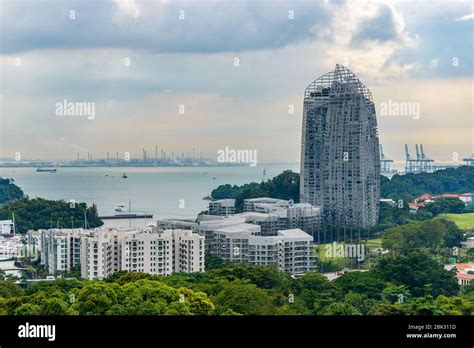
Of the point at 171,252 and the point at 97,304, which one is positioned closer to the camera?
the point at 97,304

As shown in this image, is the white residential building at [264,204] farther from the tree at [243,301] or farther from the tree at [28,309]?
the tree at [28,309]

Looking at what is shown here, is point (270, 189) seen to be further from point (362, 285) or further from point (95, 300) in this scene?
point (95, 300)

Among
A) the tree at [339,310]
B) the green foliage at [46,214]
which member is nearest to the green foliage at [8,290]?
the tree at [339,310]

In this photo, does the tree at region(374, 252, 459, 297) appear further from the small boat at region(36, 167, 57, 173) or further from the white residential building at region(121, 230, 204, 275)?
the small boat at region(36, 167, 57, 173)

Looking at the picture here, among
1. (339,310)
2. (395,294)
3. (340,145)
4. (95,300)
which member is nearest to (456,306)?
(339,310)

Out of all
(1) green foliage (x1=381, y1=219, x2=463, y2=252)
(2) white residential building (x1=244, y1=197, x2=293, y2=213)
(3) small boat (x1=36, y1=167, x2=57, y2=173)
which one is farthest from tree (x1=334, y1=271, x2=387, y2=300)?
(2) white residential building (x1=244, y1=197, x2=293, y2=213)
